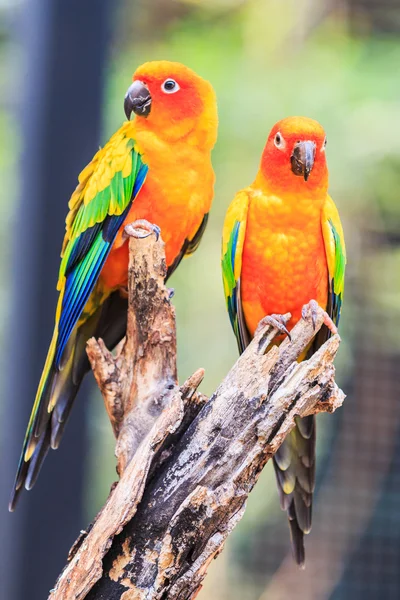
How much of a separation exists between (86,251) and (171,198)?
0.14m

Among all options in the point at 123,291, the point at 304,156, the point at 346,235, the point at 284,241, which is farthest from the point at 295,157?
the point at 346,235

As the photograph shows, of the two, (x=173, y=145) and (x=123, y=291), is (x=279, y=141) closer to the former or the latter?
(x=173, y=145)

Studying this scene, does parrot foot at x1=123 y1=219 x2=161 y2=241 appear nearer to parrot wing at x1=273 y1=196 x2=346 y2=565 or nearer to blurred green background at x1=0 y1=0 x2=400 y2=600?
parrot wing at x1=273 y1=196 x2=346 y2=565

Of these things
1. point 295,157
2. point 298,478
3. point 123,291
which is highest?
point 295,157

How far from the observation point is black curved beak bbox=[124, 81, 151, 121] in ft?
3.27

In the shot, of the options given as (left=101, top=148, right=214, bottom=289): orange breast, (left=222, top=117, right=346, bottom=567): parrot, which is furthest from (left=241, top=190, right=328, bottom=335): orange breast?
(left=101, top=148, right=214, bottom=289): orange breast

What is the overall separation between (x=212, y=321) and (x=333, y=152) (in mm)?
494

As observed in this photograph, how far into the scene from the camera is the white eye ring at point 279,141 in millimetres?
897

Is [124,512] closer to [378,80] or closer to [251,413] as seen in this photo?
[251,413]

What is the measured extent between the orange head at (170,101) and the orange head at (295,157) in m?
0.13

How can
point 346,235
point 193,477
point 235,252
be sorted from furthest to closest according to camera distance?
point 346,235
point 235,252
point 193,477

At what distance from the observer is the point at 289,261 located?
3.17 ft

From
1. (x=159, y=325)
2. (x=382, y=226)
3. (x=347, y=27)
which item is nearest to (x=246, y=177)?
(x=382, y=226)

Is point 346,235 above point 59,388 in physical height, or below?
above
